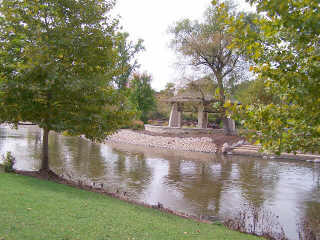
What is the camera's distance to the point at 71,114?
1089 cm

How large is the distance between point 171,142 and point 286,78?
23234mm

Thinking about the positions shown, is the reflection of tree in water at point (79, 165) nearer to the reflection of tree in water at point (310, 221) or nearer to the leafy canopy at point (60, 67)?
the leafy canopy at point (60, 67)

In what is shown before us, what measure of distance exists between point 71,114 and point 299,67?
313 inches

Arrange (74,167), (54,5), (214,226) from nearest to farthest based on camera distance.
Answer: (214,226), (54,5), (74,167)

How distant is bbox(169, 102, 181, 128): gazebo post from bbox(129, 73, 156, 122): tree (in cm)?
959

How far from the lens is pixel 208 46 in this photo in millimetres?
26844

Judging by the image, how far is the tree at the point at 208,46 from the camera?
2706 cm

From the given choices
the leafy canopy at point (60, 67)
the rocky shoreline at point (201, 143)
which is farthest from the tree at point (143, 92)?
the leafy canopy at point (60, 67)

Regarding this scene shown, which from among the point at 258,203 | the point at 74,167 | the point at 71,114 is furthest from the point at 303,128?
the point at 74,167

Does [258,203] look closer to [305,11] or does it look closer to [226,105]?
[226,105]

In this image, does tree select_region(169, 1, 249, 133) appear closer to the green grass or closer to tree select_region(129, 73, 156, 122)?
tree select_region(129, 73, 156, 122)

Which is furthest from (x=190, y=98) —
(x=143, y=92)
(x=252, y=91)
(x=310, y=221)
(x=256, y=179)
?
(x=310, y=221)

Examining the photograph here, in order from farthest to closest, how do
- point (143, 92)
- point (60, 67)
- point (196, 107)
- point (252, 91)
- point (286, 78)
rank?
point (143, 92), point (196, 107), point (252, 91), point (60, 67), point (286, 78)

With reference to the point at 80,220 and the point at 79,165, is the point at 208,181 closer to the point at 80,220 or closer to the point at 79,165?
the point at 79,165
